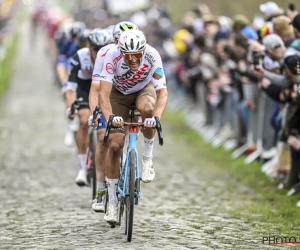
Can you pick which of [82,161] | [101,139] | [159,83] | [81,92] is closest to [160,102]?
[159,83]

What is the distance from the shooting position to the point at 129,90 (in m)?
9.80

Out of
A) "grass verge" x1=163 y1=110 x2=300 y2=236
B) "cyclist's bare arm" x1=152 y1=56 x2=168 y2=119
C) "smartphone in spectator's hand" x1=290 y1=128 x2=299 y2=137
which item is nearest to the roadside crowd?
"smartphone in spectator's hand" x1=290 y1=128 x2=299 y2=137

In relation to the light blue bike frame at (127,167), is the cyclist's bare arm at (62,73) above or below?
above

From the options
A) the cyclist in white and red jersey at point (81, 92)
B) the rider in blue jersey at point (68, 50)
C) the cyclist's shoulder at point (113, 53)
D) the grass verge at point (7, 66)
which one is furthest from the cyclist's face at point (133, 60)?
the grass verge at point (7, 66)

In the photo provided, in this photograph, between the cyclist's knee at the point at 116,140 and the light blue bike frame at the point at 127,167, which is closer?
the light blue bike frame at the point at 127,167

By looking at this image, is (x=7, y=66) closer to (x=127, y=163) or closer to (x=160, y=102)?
(x=160, y=102)

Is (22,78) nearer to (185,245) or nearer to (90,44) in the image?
(90,44)

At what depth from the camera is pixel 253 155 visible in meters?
16.1

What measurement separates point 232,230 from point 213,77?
9.72 meters

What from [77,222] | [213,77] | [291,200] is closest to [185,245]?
[77,222]

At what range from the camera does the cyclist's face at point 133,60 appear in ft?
30.1

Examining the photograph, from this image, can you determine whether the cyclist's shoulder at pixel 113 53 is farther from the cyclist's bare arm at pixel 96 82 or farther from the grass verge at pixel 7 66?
the grass verge at pixel 7 66

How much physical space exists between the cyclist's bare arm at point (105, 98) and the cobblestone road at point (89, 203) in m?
1.29

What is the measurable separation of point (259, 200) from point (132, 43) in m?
4.23
